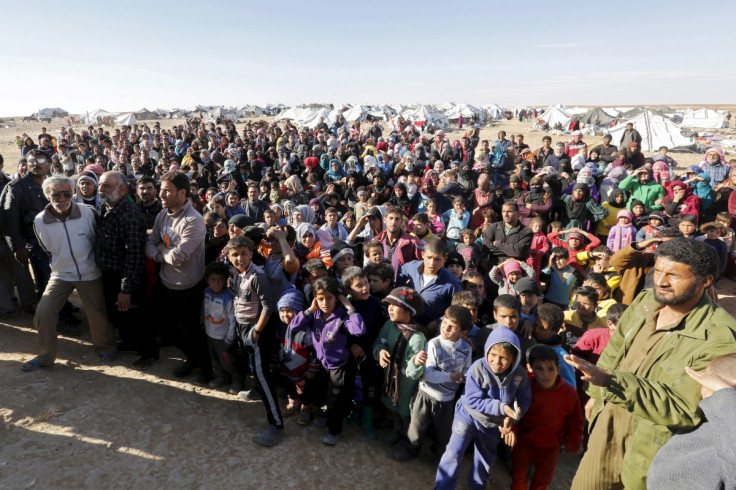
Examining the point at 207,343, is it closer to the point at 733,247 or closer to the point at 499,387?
the point at 499,387

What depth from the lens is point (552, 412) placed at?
3018mm

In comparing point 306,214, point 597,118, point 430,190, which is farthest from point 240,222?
point 597,118

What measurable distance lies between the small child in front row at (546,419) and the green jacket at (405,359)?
91 cm

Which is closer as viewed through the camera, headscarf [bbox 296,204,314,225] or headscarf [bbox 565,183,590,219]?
headscarf [bbox 296,204,314,225]

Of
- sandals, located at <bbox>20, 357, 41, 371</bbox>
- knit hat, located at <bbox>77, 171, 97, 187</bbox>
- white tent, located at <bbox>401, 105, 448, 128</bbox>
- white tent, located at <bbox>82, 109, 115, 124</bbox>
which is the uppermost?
white tent, located at <bbox>82, 109, 115, 124</bbox>

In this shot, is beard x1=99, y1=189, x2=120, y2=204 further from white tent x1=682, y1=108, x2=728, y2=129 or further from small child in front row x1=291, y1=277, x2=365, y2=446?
white tent x1=682, y1=108, x2=728, y2=129

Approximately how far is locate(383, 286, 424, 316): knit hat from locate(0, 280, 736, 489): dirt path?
4.57ft

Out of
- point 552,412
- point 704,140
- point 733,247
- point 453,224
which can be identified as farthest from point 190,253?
point 704,140

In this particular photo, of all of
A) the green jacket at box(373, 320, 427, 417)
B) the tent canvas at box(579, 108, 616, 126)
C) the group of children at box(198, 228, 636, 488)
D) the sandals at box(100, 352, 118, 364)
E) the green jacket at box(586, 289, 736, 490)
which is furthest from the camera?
the tent canvas at box(579, 108, 616, 126)

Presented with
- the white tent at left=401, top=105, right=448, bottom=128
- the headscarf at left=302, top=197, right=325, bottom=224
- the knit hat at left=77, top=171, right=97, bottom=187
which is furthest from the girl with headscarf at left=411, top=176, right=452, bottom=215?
the white tent at left=401, top=105, right=448, bottom=128

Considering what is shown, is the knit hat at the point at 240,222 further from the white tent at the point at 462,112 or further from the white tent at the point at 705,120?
the white tent at the point at 705,120

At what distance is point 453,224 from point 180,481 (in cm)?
533

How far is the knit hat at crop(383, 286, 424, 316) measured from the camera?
344 cm

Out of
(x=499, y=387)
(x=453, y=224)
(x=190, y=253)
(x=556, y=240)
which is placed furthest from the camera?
(x=453, y=224)
